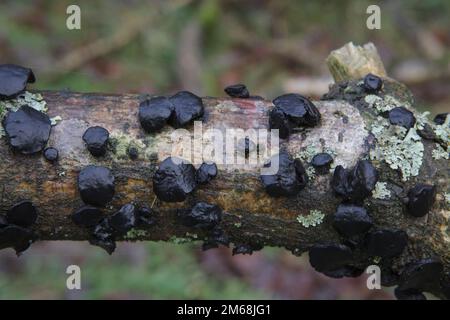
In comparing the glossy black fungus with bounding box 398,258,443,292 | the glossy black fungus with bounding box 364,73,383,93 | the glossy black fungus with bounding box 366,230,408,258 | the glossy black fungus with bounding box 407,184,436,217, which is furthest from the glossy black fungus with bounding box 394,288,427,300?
the glossy black fungus with bounding box 364,73,383,93

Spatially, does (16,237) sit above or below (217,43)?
below

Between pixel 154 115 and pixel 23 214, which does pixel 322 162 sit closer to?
pixel 154 115

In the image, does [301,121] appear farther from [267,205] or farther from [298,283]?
[298,283]

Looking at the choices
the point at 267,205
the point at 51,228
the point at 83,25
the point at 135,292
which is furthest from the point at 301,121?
the point at 83,25

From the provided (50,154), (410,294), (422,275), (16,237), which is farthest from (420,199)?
(16,237)

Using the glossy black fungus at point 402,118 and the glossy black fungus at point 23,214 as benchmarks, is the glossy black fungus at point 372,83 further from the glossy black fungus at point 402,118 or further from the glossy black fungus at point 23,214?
the glossy black fungus at point 23,214

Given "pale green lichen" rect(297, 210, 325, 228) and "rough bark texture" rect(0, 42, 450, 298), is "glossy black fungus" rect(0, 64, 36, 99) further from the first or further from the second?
"pale green lichen" rect(297, 210, 325, 228)
